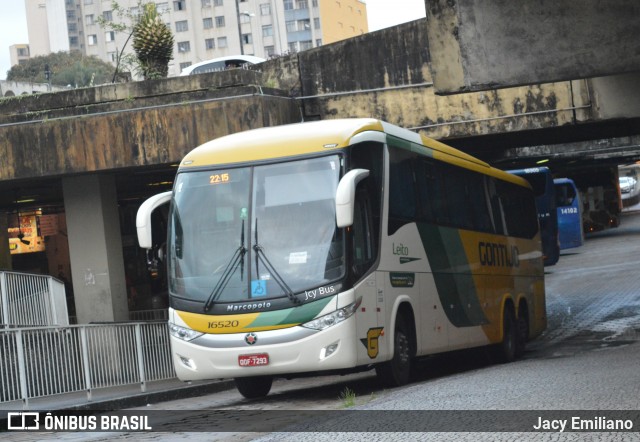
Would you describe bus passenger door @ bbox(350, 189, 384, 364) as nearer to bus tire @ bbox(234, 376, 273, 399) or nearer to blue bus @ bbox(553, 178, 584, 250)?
bus tire @ bbox(234, 376, 273, 399)

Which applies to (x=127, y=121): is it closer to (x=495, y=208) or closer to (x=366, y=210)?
(x=495, y=208)

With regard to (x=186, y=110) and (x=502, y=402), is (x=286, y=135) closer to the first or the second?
(x=502, y=402)

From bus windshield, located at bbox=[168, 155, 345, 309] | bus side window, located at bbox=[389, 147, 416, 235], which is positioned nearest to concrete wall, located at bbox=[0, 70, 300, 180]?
bus side window, located at bbox=[389, 147, 416, 235]

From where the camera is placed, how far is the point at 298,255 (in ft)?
43.3

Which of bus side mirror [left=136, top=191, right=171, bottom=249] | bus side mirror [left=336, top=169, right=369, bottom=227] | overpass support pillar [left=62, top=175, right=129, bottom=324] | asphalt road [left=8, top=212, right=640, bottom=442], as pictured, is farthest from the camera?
overpass support pillar [left=62, top=175, right=129, bottom=324]

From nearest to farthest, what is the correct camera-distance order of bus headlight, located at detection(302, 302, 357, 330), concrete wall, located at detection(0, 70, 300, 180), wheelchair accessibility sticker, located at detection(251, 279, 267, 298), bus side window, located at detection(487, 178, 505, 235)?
bus headlight, located at detection(302, 302, 357, 330)
wheelchair accessibility sticker, located at detection(251, 279, 267, 298)
bus side window, located at detection(487, 178, 505, 235)
concrete wall, located at detection(0, 70, 300, 180)

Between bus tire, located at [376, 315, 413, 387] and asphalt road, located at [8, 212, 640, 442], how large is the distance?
18 cm

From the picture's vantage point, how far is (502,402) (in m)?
10.0

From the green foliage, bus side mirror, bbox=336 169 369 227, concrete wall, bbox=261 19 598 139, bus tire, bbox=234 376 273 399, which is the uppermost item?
the green foliage

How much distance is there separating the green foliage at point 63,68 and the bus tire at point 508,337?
94667mm

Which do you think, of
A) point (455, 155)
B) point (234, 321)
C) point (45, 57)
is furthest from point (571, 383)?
point (45, 57)

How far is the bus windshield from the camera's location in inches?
518

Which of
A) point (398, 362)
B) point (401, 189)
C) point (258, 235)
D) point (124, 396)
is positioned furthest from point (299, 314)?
point (124, 396)

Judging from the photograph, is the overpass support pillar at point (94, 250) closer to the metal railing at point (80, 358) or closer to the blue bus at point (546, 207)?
the metal railing at point (80, 358)
